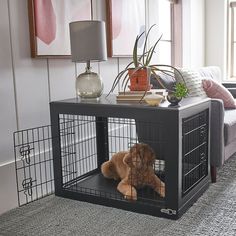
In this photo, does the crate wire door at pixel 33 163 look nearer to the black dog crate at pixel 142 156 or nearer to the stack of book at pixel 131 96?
the black dog crate at pixel 142 156

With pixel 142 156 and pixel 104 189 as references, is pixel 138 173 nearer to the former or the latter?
pixel 142 156

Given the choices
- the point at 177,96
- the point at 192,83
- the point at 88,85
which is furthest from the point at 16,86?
the point at 192,83

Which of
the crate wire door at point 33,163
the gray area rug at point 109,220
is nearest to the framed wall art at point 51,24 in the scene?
the crate wire door at point 33,163

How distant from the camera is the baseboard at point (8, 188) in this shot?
7.10 feet

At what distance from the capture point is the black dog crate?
6.30ft

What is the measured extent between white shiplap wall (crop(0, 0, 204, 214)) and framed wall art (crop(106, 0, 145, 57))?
2.18 feet

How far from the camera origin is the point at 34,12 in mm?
2258

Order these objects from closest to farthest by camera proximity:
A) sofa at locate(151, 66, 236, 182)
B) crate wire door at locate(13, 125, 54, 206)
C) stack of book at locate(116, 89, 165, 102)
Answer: stack of book at locate(116, 89, 165, 102) < crate wire door at locate(13, 125, 54, 206) < sofa at locate(151, 66, 236, 182)

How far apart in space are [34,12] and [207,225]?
165 cm

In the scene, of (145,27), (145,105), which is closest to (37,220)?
(145,105)

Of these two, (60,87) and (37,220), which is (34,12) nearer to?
(60,87)

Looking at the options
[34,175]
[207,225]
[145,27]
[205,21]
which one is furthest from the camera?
[205,21]

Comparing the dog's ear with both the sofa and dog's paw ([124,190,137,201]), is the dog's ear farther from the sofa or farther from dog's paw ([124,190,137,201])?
the sofa

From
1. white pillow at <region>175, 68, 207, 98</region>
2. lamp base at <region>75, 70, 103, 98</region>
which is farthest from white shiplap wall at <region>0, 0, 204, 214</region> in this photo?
white pillow at <region>175, 68, 207, 98</region>
